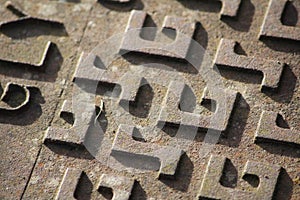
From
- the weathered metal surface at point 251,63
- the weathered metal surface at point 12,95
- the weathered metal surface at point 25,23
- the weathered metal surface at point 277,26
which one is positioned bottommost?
the weathered metal surface at point 12,95

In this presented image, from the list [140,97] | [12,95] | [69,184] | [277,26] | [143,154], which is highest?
[277,26]

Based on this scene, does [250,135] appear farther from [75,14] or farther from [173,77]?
[75,14]

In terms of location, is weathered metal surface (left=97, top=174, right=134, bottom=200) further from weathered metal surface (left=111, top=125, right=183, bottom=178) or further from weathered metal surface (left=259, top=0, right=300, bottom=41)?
weathered metal surface (left=259, top=0, right=300, bottom=41)

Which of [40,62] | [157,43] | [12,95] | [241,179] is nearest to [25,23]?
[40,62]

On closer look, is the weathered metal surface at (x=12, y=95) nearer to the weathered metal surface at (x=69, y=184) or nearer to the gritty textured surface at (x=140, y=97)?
the gritty textured surface at (x=140, y=97)

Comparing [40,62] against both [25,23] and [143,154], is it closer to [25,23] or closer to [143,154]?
[25,23]

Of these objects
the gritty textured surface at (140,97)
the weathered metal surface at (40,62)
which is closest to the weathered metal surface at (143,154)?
the gritty textured surface at (140,97)

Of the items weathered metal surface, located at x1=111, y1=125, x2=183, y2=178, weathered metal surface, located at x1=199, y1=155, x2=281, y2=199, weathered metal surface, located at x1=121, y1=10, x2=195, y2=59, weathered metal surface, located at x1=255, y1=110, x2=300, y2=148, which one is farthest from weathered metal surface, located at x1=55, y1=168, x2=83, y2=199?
weathered metal surface, located at x1=255, y1=110, x2=300, y2=148
